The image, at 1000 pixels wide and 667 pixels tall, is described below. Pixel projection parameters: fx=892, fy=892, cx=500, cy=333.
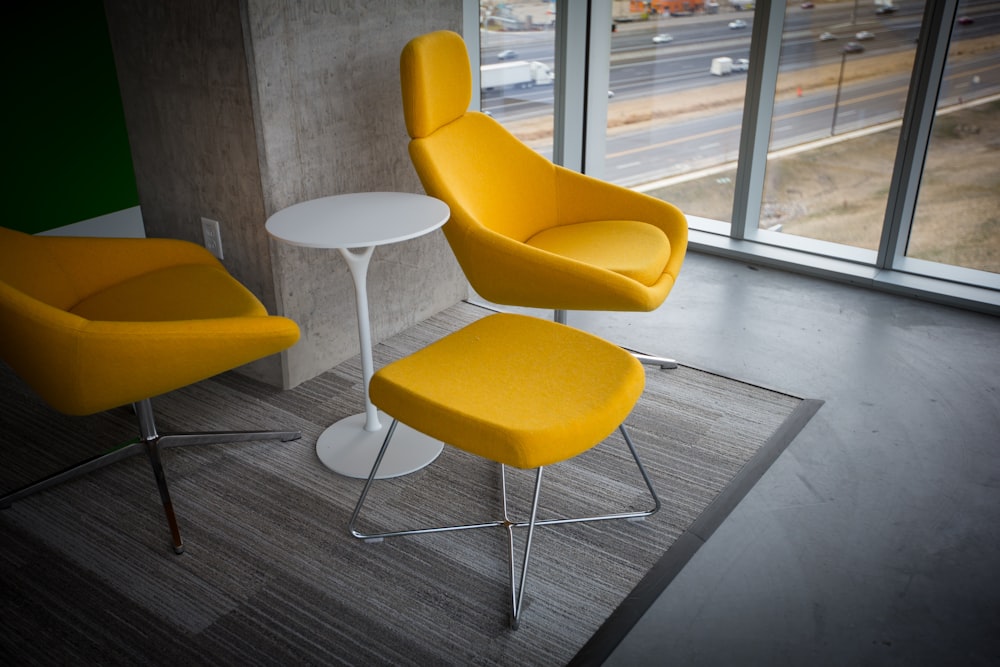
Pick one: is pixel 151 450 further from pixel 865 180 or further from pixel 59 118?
pixel 865 180

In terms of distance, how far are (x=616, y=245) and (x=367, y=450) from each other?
1.01m

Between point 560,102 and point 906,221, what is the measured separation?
62.0 inches

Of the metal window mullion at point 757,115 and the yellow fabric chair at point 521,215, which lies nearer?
the yellow fabric chair at point 521,215

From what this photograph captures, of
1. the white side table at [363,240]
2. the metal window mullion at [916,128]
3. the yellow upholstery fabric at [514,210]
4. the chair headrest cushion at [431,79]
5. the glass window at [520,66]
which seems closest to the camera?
the white side table at [363,240]

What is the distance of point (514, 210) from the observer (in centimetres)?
303

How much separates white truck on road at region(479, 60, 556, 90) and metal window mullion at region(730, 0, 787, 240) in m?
0.93

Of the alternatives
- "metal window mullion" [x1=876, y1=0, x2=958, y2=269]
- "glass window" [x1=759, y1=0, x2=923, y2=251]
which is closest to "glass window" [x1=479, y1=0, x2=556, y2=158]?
"glass window" [x1=759, y1=0, x2=923, y2=251]

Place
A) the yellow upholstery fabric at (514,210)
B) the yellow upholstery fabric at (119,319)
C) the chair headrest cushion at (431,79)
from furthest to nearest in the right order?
the chair headrest cushion at (431,79) < the yellow upholstery fabric at (514,210) < the yellow upholstery fabric at (119,319)

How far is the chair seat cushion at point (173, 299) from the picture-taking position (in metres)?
2.42

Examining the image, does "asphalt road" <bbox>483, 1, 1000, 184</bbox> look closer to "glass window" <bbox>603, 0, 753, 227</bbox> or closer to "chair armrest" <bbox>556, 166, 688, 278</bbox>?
"glass window" <bbox>603, 0, 753, 227</bbox>

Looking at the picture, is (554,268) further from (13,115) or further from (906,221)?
(13,115)

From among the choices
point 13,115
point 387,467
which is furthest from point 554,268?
point 13,115

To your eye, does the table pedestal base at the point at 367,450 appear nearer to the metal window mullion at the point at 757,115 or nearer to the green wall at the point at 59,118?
the metal window mullion at the point at 757,115

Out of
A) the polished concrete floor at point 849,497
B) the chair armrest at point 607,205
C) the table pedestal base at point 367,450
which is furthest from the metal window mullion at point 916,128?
the table pedestal base at point 367,450
